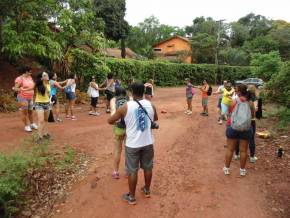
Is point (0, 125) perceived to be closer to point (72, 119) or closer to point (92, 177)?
point (72, 119)

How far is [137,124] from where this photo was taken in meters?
4.91

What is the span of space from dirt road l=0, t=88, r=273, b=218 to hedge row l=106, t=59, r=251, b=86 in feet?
43.5

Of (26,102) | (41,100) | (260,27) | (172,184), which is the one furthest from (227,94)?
(260,27)

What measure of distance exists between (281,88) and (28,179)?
34.4 ft

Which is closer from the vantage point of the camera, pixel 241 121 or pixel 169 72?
pixel 241 121

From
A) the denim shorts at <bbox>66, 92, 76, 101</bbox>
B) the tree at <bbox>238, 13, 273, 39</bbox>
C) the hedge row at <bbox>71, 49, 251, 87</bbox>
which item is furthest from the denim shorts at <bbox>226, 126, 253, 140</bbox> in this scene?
the tree at <bbox>238, 13, 273, 39</bbox>

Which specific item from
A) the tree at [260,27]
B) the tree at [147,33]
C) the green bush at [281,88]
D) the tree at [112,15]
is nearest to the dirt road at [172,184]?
the green bush at [281,88]

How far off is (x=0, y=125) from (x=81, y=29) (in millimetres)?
9658

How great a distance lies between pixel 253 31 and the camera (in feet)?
215

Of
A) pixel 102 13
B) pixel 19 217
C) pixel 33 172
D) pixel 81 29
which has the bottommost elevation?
pixel 19 217

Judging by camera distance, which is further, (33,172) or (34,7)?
(34,7)

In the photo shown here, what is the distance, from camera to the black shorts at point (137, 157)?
498 centimetres

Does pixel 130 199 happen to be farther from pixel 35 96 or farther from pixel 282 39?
pixel 282 39

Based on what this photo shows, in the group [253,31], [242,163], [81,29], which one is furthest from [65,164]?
[253,31]
